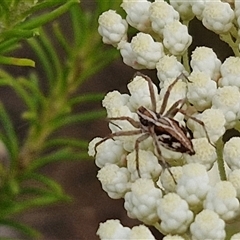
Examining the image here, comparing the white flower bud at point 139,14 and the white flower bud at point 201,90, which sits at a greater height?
the white flower bud at point 139,14

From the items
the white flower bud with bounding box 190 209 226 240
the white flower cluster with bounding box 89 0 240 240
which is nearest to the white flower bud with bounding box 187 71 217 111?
the white flower cluster with bounding box 89 0 240 240

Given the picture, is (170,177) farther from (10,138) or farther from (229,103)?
(10,138)

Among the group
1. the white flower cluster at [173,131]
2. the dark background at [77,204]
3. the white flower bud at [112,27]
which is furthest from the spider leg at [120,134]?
the dark background at [77,204]

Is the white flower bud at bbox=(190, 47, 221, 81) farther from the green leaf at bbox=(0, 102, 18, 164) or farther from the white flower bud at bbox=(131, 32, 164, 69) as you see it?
the green leaf at bbox=(0, 102, 18, 164)

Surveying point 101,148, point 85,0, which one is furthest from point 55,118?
point 85,0

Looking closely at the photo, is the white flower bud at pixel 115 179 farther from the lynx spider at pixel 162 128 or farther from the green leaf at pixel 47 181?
the green leaf at pixel 47 181

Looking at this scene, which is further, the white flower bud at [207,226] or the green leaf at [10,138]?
the green leaf at [10,138]

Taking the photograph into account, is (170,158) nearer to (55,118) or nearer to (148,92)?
(148,92)
